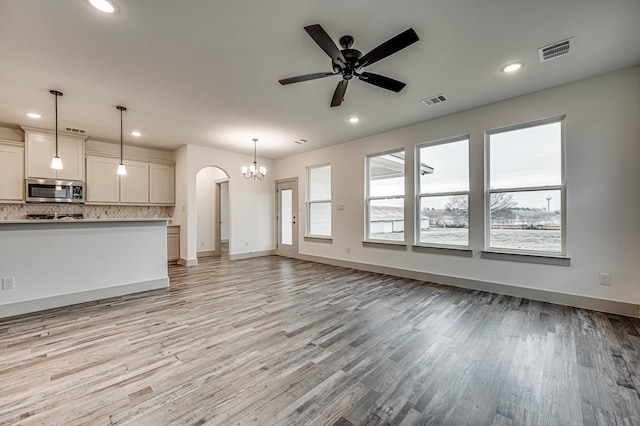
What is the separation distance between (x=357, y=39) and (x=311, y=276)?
384cm

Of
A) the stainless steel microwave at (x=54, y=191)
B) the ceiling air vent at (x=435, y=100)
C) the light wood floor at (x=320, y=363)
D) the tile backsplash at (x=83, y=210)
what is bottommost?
the light wood floor at (x=320, y=363)

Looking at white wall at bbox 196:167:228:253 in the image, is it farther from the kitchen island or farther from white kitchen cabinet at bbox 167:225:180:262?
the kitchen island

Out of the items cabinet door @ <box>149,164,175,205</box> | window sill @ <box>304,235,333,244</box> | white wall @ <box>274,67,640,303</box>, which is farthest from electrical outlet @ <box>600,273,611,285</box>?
cabinet door @ <box>149,164,175,205</box>

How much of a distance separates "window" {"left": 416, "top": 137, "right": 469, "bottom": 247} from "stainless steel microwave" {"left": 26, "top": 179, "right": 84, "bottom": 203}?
6.77 metres

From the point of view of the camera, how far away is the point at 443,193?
4586 mm

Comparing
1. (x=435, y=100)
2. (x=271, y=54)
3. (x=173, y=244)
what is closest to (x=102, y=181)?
(x=173, y=244)

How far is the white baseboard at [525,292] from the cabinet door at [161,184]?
513 cm

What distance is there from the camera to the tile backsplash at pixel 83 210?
5.14 m

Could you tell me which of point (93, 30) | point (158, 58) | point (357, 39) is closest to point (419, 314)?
point (357, 39)

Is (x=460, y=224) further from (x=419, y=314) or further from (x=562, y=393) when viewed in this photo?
(x=562, y=393)

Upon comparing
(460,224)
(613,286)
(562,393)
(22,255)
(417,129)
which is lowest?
(562,393)

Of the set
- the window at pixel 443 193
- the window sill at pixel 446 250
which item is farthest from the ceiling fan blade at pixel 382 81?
the window sill at pixel 446 250

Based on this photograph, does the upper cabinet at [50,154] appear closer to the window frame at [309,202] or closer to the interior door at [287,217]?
the interior door at [287,217]

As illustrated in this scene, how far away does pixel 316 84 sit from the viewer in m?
3.35
